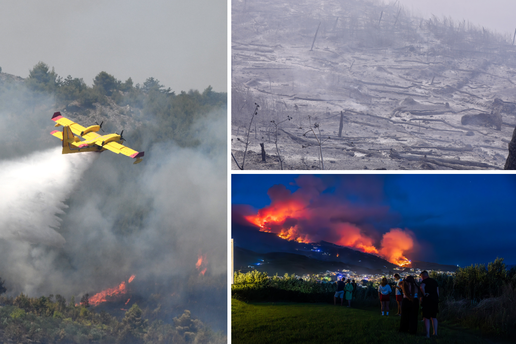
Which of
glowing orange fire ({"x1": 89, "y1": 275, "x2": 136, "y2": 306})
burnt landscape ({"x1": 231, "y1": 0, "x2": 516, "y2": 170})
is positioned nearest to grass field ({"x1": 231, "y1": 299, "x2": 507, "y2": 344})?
glowing orange fire ({"x1": 89, "y1": 275, "x2": 136, "y2": 306})

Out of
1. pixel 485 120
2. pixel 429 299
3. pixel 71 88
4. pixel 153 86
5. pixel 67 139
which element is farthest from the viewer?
pixel 153 86

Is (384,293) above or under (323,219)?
under

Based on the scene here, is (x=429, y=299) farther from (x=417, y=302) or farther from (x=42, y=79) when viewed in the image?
(x=42, y=79)

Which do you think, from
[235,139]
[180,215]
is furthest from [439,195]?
[180,215]

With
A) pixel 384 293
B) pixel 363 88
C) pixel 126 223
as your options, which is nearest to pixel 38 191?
pixel 126 223

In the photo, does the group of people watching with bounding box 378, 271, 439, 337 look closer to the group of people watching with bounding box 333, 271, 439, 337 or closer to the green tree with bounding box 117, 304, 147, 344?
the group of people watching with bounding box 333, 271, 439, 337

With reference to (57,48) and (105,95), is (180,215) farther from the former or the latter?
(57,48)
